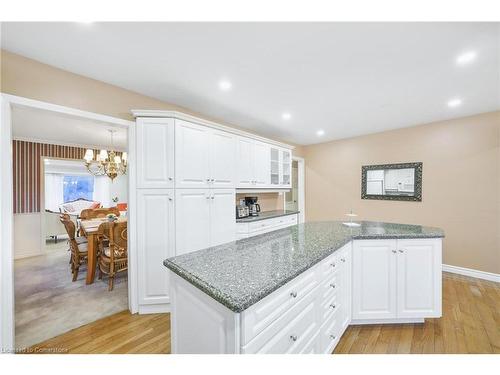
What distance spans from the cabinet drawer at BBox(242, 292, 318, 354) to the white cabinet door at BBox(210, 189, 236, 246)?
1.50 metres

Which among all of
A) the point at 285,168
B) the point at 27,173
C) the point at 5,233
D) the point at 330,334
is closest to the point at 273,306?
the point at 330,334

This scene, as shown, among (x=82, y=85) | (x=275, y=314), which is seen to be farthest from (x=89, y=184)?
(x=275, y=314)

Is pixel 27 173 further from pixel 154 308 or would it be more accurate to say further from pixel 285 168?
pixel 285 168

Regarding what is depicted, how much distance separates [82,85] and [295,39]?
199 centimetres

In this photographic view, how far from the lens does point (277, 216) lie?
3570mm

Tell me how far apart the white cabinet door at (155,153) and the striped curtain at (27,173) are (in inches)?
153

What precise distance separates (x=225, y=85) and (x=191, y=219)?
4.98 feet

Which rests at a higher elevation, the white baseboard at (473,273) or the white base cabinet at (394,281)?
the white base cabinet at (394,281)

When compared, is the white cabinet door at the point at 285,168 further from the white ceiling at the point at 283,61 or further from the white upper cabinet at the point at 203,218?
the white upper cabinet at the point at 203,218

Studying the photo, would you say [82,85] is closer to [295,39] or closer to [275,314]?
[295,39]

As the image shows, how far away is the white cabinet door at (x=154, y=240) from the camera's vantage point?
2137 millimetres

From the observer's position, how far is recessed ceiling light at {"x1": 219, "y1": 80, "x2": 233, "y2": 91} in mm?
2090

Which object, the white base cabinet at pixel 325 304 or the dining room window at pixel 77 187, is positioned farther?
the dining room window at pixel 77 187

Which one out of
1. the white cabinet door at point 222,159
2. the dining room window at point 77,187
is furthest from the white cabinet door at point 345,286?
the dining room window at point 77,187
